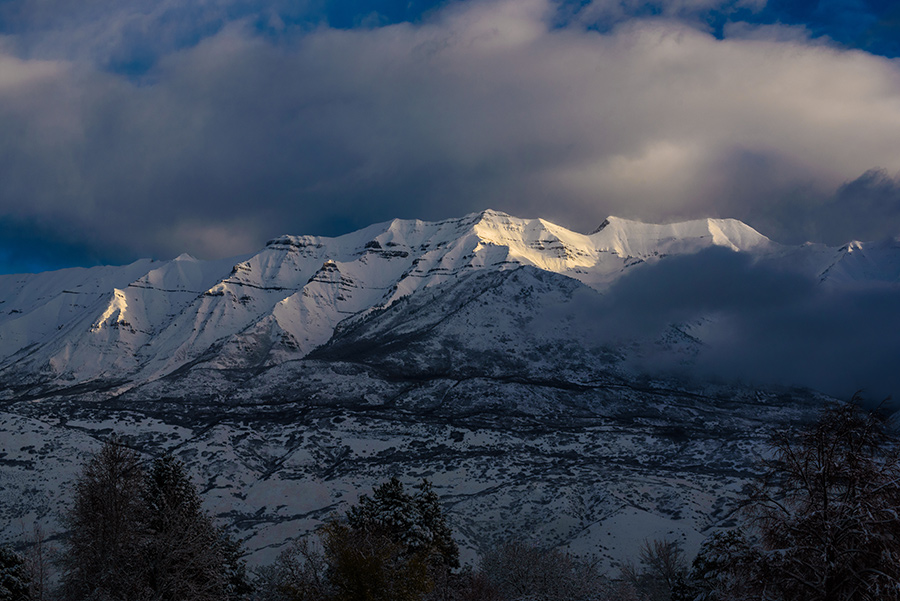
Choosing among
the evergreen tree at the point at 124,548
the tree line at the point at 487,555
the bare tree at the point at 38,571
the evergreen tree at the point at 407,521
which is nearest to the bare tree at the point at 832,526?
the tree line at the point at 487,555

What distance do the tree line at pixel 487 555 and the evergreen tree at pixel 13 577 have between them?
0.24 ft

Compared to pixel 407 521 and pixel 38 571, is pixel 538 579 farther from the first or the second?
pixel 38 571

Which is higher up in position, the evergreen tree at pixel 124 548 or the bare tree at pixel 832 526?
the bare tree at pixel 832 526

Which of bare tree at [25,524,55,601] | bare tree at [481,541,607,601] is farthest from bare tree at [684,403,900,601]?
bare tree at [481,541,607,601]

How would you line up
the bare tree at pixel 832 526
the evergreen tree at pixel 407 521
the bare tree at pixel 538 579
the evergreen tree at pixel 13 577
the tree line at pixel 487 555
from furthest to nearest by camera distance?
1. the evergreen tree at pixel 407 521
2. the bare tree at pixel 538 579
3. the evergreen tree at pixel 13 577
4. the tree line at pixel 487 555
5. the bare tree at pixel 832 526

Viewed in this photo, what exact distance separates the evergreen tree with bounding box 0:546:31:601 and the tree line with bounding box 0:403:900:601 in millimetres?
73

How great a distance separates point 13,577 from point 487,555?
3636 cm

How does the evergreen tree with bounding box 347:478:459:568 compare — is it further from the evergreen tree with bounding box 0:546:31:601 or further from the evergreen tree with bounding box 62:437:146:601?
the evergreen tree with bounding box 0:546:31:601

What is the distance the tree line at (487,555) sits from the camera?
13.9 meters

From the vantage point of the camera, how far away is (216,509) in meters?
104

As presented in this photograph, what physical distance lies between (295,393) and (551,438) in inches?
3064

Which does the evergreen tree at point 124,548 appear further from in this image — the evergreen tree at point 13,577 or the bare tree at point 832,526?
the bare tree at point 832,526

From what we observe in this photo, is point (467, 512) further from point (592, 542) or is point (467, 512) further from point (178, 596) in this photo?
point (178, 596)

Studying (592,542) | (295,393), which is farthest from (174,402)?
(592,542)
